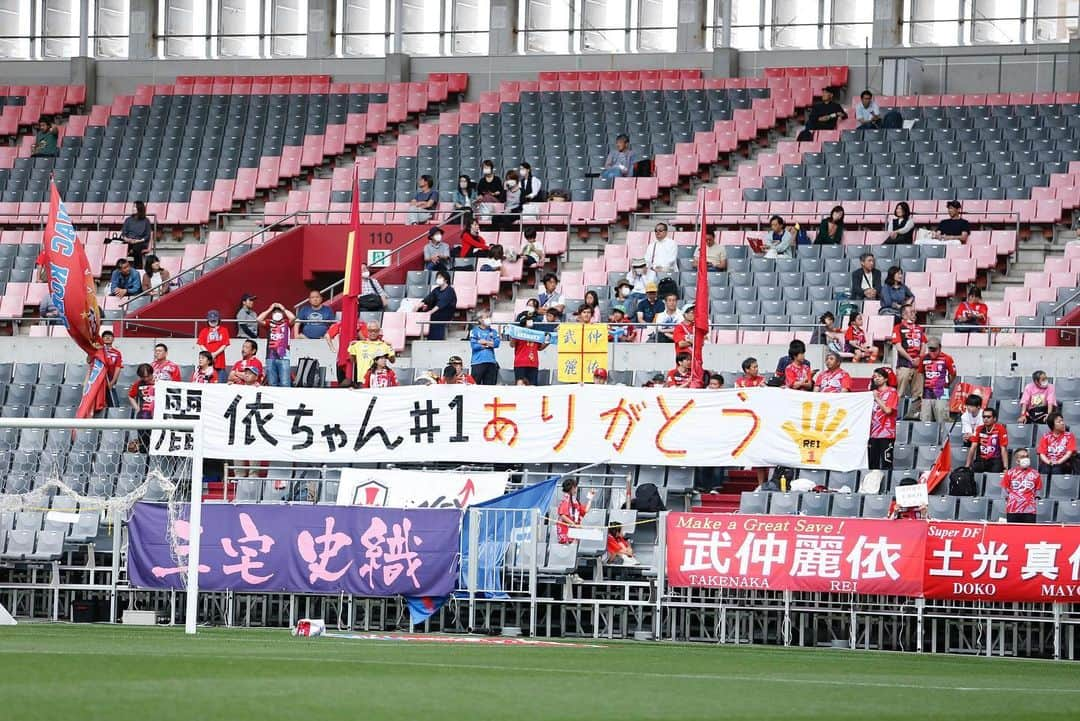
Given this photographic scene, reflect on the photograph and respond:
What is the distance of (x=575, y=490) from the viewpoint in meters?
19.3

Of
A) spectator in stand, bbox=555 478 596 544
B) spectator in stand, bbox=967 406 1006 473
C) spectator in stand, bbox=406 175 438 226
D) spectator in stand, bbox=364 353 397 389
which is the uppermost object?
spectator in stand, bbox=406 175 438 226

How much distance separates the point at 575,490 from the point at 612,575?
0.97m

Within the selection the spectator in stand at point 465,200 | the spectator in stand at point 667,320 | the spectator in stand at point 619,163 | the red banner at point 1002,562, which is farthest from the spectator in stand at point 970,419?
the spectator in stand at point 619,163

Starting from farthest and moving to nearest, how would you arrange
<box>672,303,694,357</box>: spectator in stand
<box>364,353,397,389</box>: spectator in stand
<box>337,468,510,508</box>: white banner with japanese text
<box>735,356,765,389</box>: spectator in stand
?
1. <box>672,303,694,357</box>: spectator in stand
2. <box>364,353,397,389</box>: spectator in stand
3. <box>735,356,765,389</box>: spectator in stand
4. <box>337,468,510,508</box>: white banner with japanese text

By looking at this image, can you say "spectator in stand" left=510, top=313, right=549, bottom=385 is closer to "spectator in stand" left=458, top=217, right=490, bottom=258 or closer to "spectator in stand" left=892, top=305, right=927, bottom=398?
"spectator in stand" left=892, top=305, right=927, bottom=398

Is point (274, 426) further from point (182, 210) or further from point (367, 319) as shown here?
point (182, 210)

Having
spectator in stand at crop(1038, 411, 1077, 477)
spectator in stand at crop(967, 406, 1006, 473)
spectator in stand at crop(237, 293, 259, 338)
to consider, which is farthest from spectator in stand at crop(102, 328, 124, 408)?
spectator in stand at crop(1038, 411, 1077, 477)

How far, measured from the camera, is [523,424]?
69.4 ft

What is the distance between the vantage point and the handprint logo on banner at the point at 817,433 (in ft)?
66.9

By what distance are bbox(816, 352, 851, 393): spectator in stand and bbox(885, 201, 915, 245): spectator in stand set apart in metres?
6.23

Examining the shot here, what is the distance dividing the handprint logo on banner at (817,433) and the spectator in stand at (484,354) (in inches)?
163

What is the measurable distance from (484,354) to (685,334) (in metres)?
2.52

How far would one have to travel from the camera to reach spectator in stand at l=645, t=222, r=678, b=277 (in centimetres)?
2623

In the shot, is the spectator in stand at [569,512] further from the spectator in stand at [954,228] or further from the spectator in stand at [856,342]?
the spectator in stand at [954,228]
